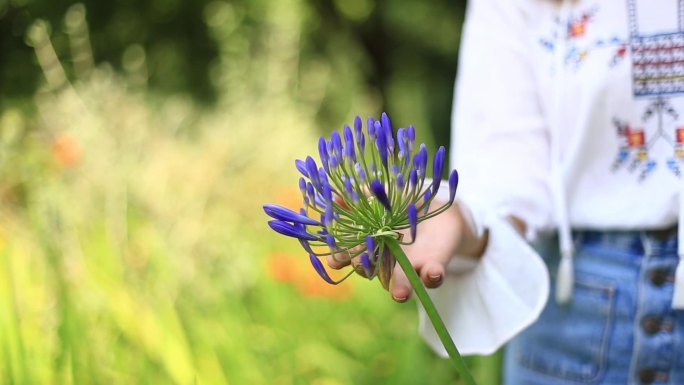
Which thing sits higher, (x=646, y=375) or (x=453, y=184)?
(x=453, y=184)

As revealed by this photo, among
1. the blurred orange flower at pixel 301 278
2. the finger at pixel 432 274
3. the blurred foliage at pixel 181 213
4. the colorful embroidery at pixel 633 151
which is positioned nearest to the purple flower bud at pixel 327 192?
the finger at pixel 432 274

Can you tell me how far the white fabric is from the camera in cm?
85

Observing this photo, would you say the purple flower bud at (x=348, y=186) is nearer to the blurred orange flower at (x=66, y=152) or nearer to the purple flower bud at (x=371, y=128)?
the purple flower bud at (x=371, y=128)

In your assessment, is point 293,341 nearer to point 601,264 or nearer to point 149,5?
point 601,264

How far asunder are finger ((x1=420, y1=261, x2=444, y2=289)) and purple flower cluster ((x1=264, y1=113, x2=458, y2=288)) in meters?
0.10

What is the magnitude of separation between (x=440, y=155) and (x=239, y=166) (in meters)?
2.46

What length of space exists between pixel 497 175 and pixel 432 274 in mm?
296

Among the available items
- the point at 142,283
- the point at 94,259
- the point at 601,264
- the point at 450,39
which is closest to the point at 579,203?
the point at 601,264

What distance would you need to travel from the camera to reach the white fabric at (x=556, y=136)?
854 millimetres

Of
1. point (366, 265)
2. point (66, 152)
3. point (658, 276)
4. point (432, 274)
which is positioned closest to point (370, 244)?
point (366, 265)

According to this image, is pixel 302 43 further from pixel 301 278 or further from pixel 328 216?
pixel 328 216

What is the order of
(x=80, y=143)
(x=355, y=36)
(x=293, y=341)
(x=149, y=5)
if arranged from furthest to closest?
(x=355, y=36), (x=149, y=5), (x=80, y=143), (x=293, y=341)

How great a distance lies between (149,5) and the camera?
14.8 ft

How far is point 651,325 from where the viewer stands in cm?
88
